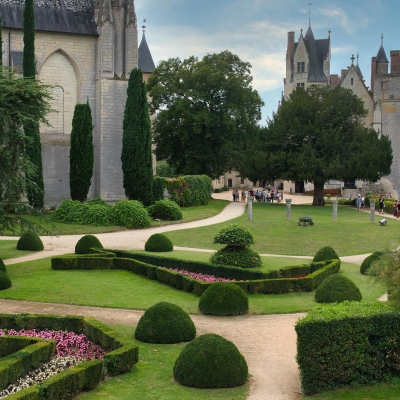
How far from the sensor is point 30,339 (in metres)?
11.5

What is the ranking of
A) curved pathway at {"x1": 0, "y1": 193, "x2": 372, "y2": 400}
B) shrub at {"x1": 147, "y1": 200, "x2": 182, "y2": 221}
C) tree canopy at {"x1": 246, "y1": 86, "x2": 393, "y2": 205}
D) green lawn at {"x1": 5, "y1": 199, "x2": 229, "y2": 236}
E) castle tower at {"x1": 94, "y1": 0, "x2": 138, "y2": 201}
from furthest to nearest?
tree canopy at {"x1": 246, "y1": 86, "x2": 393, "y2": 205}
castle tower at {"x1": 94, "y1": 0, "x2": 138, "y2": 201}
shrub at {"x1": 147, "y1": 200, "x2": 182, "y2": 221}
green lawn at {"x1": 5, "y1": 199, "x2": 229, "y2": 236}
curved pathway at {"x1": 0, "y1": 193, "x2": 372, "y2": 400}

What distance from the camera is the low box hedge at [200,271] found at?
17.8 meters

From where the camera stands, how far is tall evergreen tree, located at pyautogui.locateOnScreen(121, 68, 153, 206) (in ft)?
123

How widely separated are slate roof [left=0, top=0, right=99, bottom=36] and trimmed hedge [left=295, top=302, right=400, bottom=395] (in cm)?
3448

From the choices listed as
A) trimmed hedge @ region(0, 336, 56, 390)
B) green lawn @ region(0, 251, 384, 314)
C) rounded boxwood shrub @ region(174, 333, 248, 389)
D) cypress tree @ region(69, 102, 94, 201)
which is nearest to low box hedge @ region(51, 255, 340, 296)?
green lawn @ region(0, 251, 384, 314)

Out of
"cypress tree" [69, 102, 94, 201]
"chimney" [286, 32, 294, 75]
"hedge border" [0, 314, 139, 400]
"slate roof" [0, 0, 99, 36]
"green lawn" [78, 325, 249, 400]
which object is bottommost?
"green lawn" [78, 325, 249, 400]

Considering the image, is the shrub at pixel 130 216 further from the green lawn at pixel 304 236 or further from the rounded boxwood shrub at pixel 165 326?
the rounded boxwood shrub at pixel 165 326

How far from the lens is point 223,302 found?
15.0 metres

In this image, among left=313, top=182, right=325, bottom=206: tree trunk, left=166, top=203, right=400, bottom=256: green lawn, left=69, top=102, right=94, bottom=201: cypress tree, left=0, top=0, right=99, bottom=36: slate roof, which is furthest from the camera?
left=313, top=182, right=325, bottom=206: tree trunk

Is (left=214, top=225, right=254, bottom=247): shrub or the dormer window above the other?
the dormer window

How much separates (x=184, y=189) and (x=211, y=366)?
33.0 metres

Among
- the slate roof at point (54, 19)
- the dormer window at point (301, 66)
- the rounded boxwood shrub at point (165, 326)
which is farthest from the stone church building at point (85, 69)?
the dormer window at point (301, 66)


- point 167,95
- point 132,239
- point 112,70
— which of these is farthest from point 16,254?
point 167,95

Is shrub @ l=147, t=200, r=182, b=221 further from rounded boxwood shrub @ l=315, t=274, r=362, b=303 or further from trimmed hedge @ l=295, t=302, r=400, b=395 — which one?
trimmed hedge @ l=295, t=302, r=400, b=395
